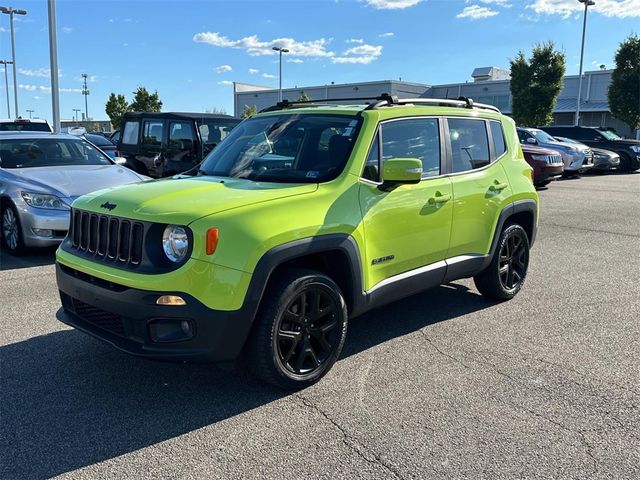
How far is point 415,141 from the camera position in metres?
4.51

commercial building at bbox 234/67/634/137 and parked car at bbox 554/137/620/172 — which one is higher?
commercial building at bbox 234/67/634/137

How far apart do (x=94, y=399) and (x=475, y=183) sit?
11.1ft

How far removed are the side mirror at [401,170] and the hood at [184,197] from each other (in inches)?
20.4

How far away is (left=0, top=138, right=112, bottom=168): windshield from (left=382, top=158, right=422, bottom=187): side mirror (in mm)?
5923

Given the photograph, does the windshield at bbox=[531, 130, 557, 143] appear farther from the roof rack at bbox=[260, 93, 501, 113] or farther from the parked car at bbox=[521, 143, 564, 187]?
the roof rack at bbox=[260, 93, 501, 113]

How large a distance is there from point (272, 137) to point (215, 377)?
6.13 ft

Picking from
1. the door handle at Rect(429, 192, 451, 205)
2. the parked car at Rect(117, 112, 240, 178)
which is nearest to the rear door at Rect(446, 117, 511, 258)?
the door handle at Rect(429, 192, 451, 205)

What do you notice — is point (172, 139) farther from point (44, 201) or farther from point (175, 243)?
point (175, 243)

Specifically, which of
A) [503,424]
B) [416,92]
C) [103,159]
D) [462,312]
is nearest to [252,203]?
[503,424]

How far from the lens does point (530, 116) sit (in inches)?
1258

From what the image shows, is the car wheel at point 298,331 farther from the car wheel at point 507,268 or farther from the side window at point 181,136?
the side window at point 181,136

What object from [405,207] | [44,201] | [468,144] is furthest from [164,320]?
[44,201]

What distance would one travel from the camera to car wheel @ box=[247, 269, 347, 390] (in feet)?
11.3

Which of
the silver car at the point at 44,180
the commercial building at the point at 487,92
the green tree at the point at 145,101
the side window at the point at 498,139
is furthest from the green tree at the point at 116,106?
the side window at the point at 498,139
